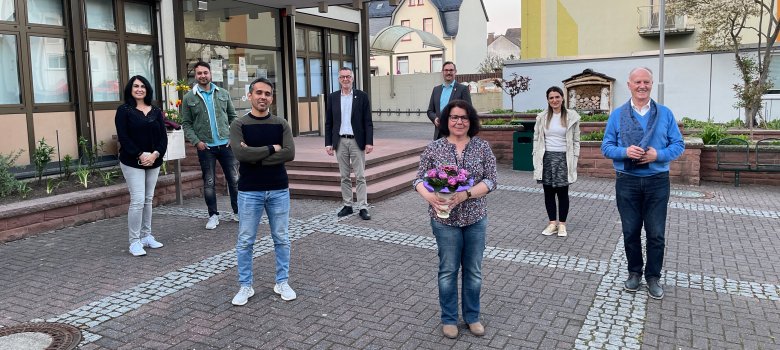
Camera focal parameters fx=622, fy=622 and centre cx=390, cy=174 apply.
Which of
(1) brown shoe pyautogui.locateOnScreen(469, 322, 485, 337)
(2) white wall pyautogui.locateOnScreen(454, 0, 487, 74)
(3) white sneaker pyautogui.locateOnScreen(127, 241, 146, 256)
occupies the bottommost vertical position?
(1) brown shoe pyautogui.locateOnScreen(469, 322, 485, 337)

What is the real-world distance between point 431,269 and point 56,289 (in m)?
3.26

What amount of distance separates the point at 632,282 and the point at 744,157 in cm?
733

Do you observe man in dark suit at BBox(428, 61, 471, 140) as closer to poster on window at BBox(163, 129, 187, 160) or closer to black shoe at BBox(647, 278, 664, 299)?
poster on window at BBox(163, 129, 187, 160)

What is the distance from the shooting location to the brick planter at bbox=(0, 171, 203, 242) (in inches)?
277

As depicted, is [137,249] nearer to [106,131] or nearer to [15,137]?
[15,137]

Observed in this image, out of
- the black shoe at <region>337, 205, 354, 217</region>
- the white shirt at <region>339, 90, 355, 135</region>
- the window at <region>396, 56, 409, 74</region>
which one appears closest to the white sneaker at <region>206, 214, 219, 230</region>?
the black shoe at <region>337, 205, 354, 217</region>

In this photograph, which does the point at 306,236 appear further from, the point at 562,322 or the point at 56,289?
the point at 562,322

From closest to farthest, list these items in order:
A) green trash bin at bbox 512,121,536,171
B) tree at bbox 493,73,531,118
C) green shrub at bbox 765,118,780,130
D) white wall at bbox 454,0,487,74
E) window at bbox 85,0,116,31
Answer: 1. window at bbox 85,0,116,31
2. green trash bin at bbox 512,121,536,171
3. green shrub at bbox 765,118,780,130
4. tree at bbox 493,73,531,118
5. white wall at bbox 454,0,487,74

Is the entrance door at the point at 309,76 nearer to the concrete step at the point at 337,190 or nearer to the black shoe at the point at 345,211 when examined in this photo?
the concrete step at the point at 337,190

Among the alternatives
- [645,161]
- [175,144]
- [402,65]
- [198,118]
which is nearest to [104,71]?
[175,144]

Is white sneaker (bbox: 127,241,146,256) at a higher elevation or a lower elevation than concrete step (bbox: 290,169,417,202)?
lower

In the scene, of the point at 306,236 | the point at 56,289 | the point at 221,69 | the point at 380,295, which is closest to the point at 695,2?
the point at 221,69

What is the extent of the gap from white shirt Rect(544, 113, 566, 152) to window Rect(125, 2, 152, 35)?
25.6ft

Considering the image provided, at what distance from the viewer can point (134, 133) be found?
6.23 meters
